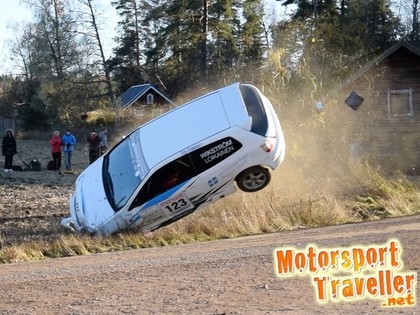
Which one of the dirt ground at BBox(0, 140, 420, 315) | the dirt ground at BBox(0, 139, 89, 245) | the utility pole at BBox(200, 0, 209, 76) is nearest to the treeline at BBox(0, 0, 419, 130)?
the utility pole at BBox(200, 0, 209, 76)

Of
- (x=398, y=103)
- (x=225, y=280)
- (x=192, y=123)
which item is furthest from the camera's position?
(x=398, y=103)

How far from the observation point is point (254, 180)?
1267 centimetres

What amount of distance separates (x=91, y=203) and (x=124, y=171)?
798 millimetres

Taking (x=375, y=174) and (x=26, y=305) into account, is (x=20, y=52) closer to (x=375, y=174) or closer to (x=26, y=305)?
(x=375, y=174)

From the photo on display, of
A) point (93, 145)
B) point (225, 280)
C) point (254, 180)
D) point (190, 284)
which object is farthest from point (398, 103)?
point (190, 284)

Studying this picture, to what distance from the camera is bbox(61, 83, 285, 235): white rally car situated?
12.0 metres

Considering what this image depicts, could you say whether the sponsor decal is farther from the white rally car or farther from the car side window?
the car side window

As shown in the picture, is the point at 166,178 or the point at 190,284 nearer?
the point at 190,284

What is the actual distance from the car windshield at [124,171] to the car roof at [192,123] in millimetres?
160

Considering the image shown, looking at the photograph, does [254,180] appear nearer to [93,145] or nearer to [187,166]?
[187,166]

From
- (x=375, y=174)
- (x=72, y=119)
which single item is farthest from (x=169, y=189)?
(x=72, y=119)

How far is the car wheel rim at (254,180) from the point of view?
41.3 ft

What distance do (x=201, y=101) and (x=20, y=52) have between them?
6688 cm

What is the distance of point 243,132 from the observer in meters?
12.0
